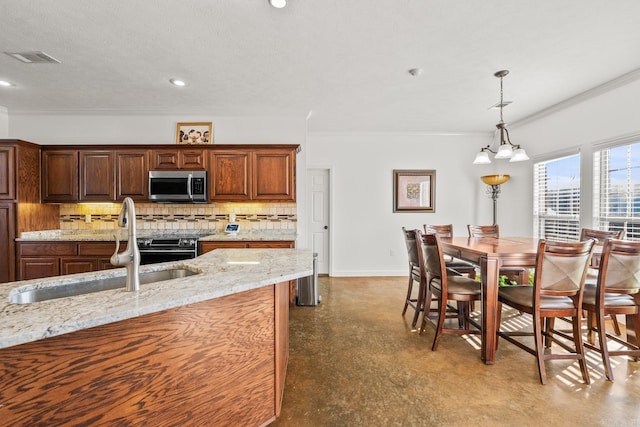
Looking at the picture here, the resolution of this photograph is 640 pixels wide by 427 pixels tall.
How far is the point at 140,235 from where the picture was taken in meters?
4.10

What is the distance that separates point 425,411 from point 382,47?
108 inches

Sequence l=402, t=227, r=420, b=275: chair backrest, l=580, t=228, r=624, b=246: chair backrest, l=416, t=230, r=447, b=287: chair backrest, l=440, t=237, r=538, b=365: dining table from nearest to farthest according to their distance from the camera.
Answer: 1. l=440, t=237, r=538, b=365: dining table
2. l=416, t=230, r=447, b=287: chair backrest
3. l=580, t=228, r=624, b=246: chair backrest
4. l=402, t=227, r=420, b=275: chair backrest

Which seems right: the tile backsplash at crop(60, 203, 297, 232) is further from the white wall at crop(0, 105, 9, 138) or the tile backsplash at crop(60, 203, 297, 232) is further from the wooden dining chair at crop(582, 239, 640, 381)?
the wooden dining chair at crop(582, 239, 640, 381)

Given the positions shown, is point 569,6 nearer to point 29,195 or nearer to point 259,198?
point 259,198

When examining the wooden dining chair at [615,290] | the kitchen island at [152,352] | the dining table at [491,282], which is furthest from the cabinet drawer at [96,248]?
the wooden dining chair at [615,290]

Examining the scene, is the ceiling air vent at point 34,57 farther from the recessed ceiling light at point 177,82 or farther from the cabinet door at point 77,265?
the cabinet door at point 77,265

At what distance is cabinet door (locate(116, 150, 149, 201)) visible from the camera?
13.2 feet

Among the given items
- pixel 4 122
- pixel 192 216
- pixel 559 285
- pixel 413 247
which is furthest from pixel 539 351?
pixel 4 122

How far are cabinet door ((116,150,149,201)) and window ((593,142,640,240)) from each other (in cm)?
569

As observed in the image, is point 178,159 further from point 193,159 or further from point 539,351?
point 539,351

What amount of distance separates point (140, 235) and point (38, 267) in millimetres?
1147

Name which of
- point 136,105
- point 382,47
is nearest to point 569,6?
point 382,47

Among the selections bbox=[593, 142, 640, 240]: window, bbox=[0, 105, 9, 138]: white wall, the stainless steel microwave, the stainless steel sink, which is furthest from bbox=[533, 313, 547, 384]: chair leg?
bbox=[0, 105, 9, 138]: white wall

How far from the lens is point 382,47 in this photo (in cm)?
261
